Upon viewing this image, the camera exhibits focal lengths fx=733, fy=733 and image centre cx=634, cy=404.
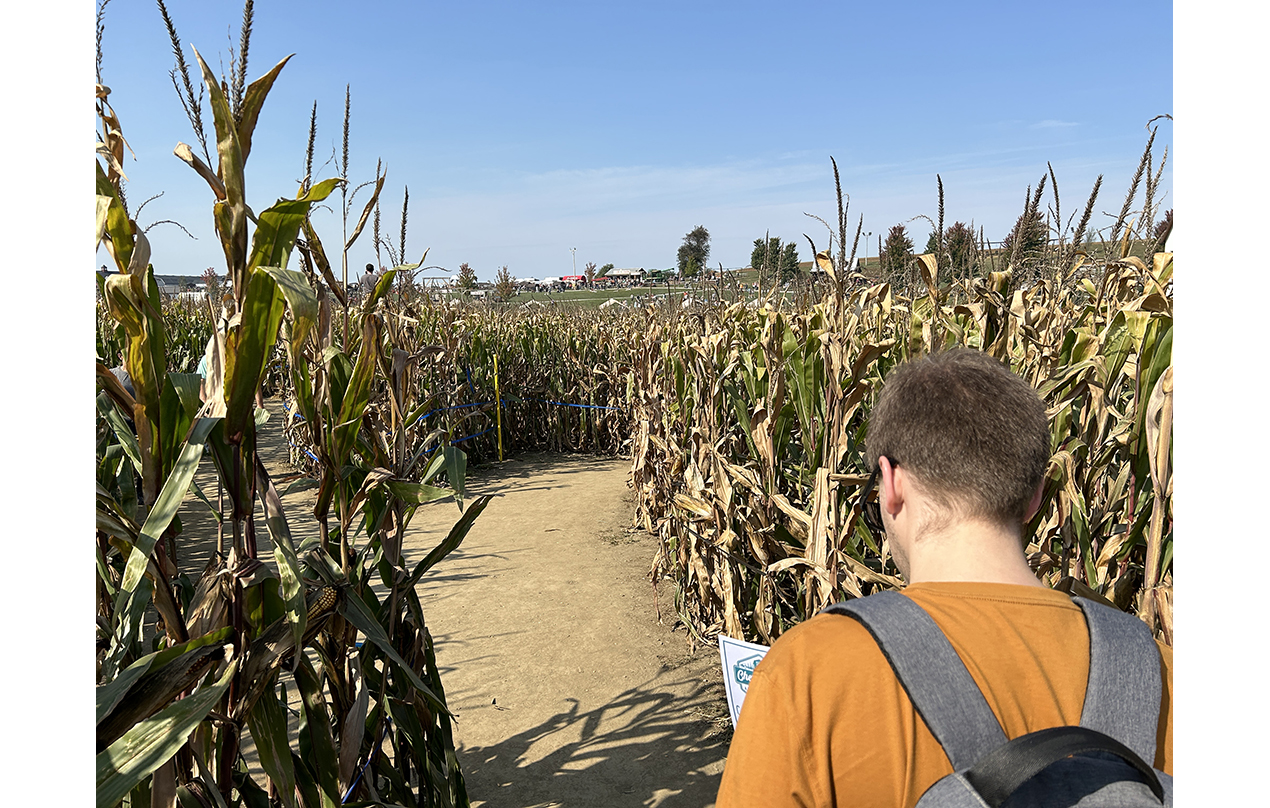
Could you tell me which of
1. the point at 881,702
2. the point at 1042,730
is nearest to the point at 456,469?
the point at 881,702

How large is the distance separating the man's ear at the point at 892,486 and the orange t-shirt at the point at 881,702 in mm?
196

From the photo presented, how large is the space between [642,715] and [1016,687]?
286 centimetres

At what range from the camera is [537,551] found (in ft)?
19.4

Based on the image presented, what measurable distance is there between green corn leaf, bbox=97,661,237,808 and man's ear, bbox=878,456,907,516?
3.34 feet

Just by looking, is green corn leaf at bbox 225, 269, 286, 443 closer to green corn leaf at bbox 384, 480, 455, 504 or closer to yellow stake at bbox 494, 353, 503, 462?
green corn leaf at bbox 384, 480, 455, 504

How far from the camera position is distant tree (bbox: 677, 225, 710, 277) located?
9055mm

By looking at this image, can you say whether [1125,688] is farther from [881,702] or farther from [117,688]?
[117,688]

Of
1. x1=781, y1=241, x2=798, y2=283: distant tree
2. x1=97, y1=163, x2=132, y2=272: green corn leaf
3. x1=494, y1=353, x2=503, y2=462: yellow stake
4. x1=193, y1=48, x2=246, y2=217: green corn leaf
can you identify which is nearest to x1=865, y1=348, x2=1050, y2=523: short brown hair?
x1=193, y1=48, x2=246, y2=217: green corn leaf

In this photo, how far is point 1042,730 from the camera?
0.75 meters

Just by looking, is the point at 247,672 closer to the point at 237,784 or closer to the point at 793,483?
the point at 237,784

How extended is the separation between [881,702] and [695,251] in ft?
32.2

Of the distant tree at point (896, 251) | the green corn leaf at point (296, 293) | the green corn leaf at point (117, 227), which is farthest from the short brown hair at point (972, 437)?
the distant tree at point (896, 251)

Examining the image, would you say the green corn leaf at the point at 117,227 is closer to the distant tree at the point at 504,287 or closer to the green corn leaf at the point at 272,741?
the green corn leaf at the point at 272,741

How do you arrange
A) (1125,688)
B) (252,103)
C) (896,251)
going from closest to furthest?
(1125,688), (252,103), (896,251)
